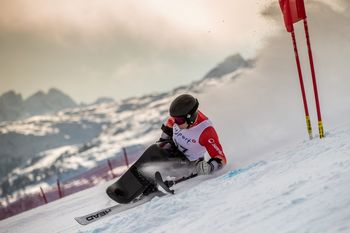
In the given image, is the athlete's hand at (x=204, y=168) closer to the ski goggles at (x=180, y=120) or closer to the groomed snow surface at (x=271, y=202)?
the groomed snow surface at (x=271, y=202)

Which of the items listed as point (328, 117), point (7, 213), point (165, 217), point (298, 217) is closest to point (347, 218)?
point (298, 217)

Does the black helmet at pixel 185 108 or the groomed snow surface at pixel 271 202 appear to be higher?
the black helmet at pixel 185 108

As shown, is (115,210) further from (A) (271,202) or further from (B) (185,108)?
(A) (271,202)

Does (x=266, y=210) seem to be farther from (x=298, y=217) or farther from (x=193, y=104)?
(x=193, y=104)

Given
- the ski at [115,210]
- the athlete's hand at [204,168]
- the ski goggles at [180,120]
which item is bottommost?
the ski at [115,210]

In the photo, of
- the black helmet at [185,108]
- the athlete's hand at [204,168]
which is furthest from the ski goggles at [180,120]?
the athlete's hand at [204,168]

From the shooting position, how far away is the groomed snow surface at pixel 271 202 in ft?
8.45

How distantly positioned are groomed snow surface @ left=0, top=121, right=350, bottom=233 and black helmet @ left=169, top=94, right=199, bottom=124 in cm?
86

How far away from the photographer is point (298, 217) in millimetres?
2604

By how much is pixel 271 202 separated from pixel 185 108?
2439mm

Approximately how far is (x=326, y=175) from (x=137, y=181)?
285cm

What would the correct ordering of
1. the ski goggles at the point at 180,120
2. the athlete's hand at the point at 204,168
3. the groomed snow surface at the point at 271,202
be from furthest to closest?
1. the ski goggles at the point at 180,120
2. the athlete's hand at the point at 204,168
3. the groomed snow surface at the point at 271,202

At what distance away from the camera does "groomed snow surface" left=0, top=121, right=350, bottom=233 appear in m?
2.58

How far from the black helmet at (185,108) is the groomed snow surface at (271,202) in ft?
2.82
